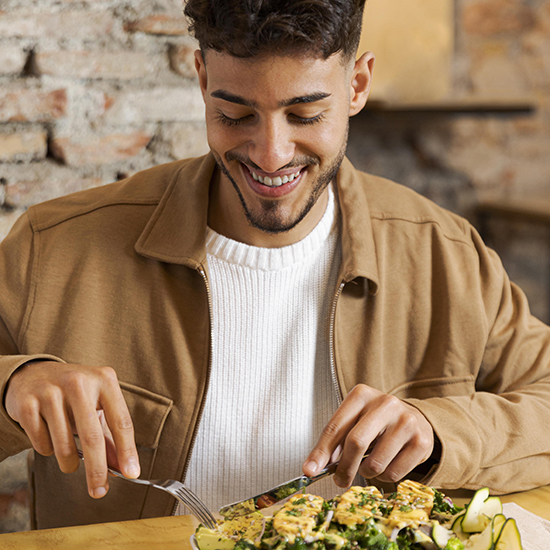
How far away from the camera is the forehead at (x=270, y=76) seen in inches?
37.1

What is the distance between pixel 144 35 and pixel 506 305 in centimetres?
98

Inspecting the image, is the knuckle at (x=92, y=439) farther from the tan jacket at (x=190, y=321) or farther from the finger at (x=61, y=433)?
the tan jacket at (x=190, y=321)

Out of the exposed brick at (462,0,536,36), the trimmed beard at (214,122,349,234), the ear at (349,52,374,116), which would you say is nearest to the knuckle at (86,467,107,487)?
the trimmed beard at (214,122,349,234)

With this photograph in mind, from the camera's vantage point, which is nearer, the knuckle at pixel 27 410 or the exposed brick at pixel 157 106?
the knuckle at pixel 27 410

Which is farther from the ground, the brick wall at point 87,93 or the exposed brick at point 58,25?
the exposed brick at point 58,25

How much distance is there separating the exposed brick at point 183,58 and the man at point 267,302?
359 millimetres

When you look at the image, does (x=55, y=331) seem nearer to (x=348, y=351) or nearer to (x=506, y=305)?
(x=348, y=351)

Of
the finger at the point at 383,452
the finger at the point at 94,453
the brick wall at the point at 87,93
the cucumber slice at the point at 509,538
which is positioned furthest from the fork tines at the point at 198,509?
the brick wall at the point at 87,93

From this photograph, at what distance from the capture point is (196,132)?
154cm

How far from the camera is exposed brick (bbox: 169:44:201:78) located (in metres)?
1.48

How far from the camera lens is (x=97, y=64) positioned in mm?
1406

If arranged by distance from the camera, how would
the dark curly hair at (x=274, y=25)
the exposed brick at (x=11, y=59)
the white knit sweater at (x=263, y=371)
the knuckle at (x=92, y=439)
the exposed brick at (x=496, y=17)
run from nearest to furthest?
the knuckle at (x=92, y=439)
the dark curly hair at (x=274, y=25)
the white knit sweater at (x=263, y=371)
the exposed brick at (x=11, y=59)
the exposed brick at (x=496, y=17)

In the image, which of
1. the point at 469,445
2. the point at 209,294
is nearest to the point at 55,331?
the point at 209,294

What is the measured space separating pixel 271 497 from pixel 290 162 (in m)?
0.51
